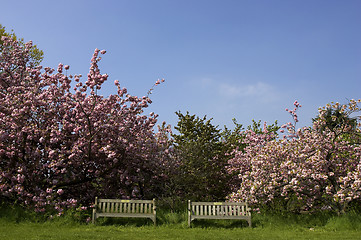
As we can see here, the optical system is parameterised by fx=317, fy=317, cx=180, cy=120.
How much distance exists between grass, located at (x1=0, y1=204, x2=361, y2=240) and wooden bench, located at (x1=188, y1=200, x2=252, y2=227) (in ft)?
1.03

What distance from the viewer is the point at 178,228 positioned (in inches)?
403

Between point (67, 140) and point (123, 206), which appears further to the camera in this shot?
point (67, 140)

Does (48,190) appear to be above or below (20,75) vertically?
below

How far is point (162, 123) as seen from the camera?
51.4 feet

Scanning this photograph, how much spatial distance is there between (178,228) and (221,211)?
1.61m

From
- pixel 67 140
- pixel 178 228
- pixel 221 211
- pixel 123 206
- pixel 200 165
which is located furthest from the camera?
pixel 200 165

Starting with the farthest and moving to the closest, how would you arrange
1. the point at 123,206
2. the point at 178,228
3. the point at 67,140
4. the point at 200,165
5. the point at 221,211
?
the point at 200,165 < the point at 67,140 < the point at 123,206 < the point at 221,211 < the point at 178,228

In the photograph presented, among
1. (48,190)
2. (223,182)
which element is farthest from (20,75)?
(223,182)

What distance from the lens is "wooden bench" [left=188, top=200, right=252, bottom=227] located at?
415 inches

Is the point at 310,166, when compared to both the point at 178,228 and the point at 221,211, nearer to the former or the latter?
the point at 221,211

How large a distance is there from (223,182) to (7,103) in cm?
969

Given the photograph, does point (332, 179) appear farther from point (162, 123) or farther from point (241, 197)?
point (162, 123)

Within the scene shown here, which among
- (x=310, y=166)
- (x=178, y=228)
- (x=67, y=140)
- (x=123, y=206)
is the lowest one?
(x=178, y=228)

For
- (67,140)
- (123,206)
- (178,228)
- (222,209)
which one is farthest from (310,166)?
(67,140)
